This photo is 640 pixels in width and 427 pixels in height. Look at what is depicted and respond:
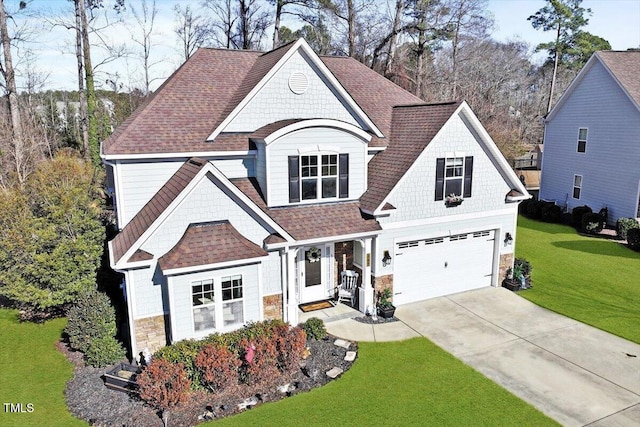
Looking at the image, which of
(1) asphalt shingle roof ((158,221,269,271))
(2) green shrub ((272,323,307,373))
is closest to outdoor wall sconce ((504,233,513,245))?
(2) green shrub ((272,323,307,373))

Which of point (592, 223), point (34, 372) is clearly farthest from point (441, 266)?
point (592, 223)

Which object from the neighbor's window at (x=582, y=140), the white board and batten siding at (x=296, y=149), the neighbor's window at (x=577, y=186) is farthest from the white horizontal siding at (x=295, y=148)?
the neighbor's window at (x=577, y=186)

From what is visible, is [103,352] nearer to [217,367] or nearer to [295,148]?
[217,367]

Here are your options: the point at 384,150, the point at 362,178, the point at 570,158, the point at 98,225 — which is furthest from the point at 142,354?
the point at 570,158

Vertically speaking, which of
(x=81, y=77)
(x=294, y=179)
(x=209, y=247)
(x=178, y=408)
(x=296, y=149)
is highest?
(x=81, y=77)

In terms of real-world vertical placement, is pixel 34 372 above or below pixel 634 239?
→ below

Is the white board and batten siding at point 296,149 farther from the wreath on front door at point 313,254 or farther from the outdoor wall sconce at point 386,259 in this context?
the outdoor wall sconce at point 386,259

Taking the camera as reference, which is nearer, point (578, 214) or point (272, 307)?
point (272, 307)
